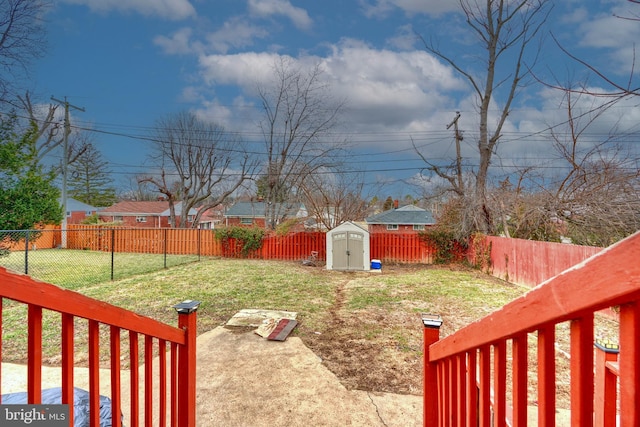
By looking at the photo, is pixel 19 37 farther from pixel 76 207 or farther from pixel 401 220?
pixel 76 207

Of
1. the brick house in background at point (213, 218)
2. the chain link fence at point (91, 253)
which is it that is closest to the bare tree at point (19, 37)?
the chain link fence at point (91, 253)

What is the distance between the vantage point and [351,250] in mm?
11227

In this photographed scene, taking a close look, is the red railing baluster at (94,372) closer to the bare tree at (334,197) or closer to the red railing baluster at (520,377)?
the red railing baluster at (520,377)

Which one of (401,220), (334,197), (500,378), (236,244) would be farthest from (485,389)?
(401,220)

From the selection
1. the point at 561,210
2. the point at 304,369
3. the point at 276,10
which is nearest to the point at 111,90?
the point at 276,10

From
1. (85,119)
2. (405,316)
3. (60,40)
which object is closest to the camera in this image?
(405,316)

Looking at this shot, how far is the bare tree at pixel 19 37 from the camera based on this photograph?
512cm

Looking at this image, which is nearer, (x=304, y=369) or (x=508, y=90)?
(x=304, y=369)

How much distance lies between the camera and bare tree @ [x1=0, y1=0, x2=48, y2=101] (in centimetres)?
512

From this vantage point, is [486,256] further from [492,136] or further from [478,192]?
[492,136]

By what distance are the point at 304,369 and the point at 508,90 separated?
13.9 metres

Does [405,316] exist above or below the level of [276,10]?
below

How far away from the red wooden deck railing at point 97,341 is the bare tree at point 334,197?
12.7 metres

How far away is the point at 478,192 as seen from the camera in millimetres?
11469
